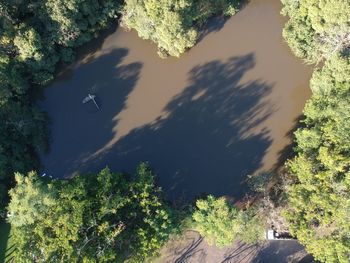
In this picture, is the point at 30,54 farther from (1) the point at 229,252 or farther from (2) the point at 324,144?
(2) the point at 324,144

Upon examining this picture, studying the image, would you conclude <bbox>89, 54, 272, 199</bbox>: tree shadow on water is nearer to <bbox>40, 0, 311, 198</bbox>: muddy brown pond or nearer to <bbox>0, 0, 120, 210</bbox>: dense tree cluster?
<bbox>40, 0, 311, 198</bbox>: muddy brown pond

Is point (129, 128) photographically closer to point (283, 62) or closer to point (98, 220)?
point (98, 220)

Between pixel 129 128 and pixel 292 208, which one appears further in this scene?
pixel 129 128

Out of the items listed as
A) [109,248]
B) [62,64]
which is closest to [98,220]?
[109,248]

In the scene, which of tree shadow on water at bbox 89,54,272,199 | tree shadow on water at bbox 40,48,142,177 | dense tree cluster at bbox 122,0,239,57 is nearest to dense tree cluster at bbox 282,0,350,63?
tree shadow on water at bbox 89,54,272,199

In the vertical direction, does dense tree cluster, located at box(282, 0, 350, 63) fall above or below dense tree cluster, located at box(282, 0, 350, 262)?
above

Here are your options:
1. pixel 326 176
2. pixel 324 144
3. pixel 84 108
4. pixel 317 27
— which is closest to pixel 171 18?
pixel 84 108
